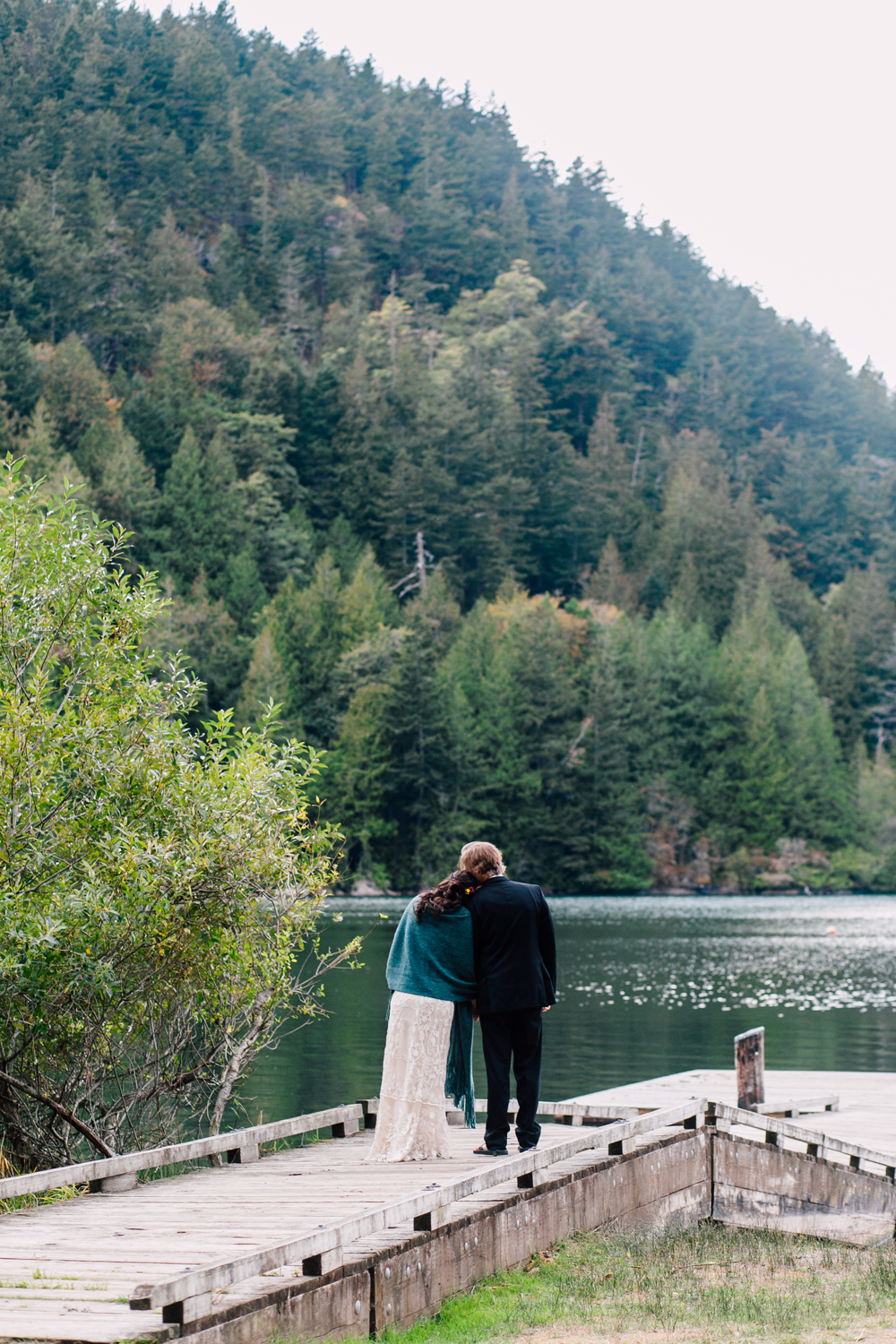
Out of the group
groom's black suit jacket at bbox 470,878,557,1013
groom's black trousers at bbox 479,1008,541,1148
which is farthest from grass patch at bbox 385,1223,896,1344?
groom's black suit jacket at bbox 470,878,557,1013

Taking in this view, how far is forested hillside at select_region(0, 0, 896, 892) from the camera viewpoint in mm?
82125

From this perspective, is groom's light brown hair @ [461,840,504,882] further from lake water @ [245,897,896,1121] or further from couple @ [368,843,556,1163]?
lake water @ [245,897,896,1121]

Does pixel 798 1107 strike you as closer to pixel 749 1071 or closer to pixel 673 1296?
pixel 749 1071

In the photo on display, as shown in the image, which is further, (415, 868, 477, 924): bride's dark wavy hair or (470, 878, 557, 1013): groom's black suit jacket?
(415, 868, 477, 924): bride's dark wavy hair

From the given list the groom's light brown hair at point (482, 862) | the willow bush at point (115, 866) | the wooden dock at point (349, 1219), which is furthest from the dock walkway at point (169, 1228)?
the willow bush at point (115, 866)

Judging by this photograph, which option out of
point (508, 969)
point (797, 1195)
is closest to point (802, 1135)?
point (797, 1195)

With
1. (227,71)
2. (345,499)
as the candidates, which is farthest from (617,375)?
(227,71)

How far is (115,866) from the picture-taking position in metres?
10.7

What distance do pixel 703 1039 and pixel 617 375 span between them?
11368cm

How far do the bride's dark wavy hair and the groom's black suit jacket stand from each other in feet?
0.22

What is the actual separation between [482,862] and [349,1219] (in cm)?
236

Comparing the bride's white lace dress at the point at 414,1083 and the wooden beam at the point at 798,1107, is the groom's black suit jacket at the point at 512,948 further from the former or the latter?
the wooden beam at the point at 798,1107

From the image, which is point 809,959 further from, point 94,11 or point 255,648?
point 94,11

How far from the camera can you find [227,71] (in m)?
150
